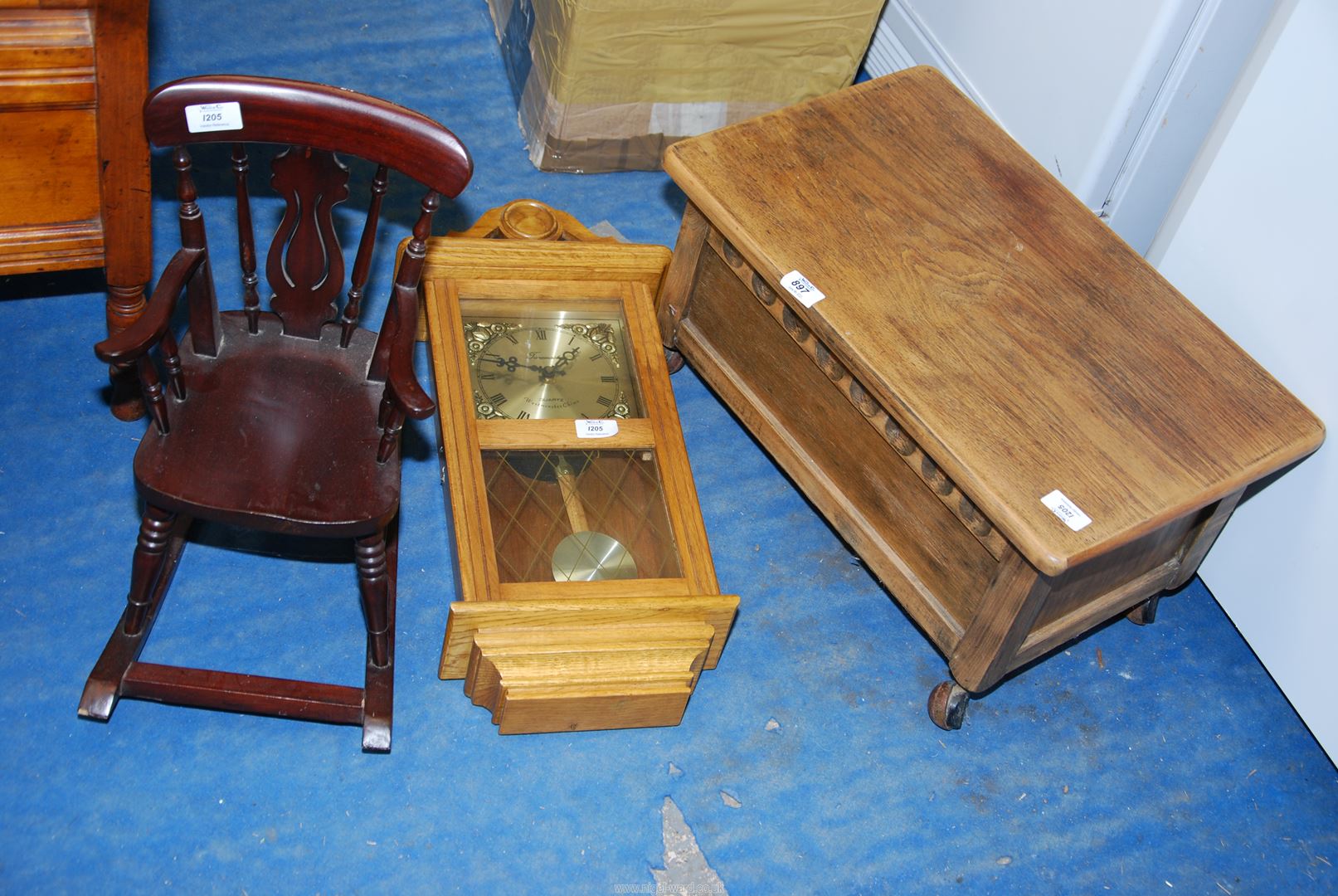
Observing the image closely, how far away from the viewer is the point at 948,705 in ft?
7.93

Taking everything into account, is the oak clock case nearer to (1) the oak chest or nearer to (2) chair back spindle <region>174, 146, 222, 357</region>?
(1) the oak chest

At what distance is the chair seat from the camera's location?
1981mm

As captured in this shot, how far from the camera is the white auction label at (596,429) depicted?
2395mm

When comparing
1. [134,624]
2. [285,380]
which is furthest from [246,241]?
[134,624]

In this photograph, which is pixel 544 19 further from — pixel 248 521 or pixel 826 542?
pixel 248 521

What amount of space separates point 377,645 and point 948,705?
104 cm

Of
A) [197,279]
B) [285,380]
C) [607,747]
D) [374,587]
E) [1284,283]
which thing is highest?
[1284,283]

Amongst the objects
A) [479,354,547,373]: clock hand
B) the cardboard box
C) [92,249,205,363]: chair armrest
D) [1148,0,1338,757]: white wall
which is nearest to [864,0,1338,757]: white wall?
[1148,0,1338,757]: white wall

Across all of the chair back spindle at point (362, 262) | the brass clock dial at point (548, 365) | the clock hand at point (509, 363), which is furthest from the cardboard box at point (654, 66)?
the chair back spindle at point (362, 262)

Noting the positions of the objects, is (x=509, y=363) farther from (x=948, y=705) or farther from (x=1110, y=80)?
(x=1110, y=80)

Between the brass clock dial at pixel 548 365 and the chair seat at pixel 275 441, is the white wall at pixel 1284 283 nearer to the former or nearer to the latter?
the brass clock dial at pixel 548 365

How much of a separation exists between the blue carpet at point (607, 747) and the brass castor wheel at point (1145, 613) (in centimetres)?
3

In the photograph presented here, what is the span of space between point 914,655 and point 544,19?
1674 millimetres

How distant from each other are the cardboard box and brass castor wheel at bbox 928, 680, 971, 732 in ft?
5.06
